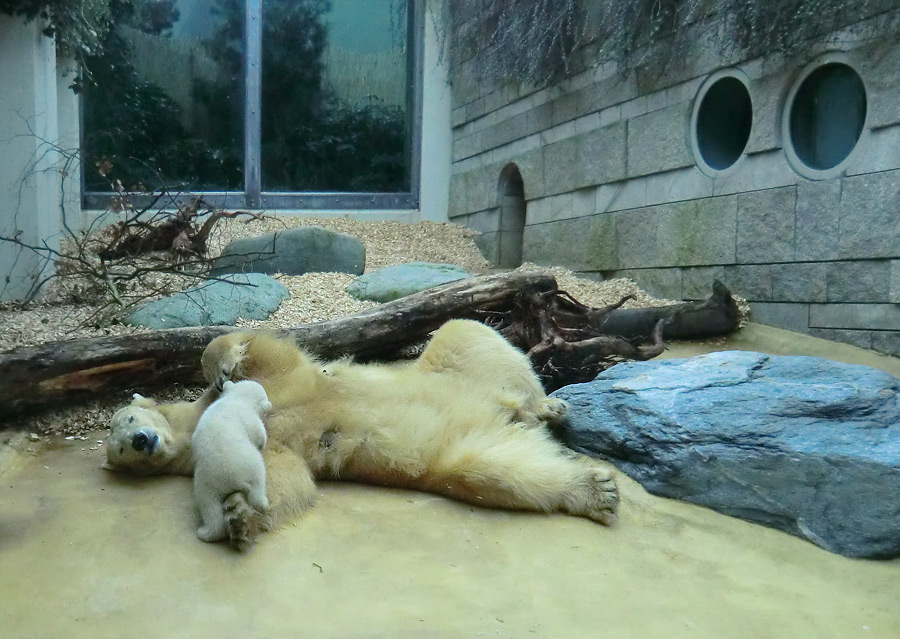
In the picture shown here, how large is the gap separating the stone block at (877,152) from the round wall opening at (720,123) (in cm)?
123

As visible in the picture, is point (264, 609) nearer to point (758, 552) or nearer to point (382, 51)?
point (758, 552)

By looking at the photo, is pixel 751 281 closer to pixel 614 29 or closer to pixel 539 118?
pixel 614 29

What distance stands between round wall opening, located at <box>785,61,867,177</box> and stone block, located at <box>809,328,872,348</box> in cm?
116

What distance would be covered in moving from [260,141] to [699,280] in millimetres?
6370

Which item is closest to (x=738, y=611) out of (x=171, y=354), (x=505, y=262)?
(x=171, y=354)

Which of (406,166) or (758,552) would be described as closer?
(758,552)

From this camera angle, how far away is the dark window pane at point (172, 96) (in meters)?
9.20

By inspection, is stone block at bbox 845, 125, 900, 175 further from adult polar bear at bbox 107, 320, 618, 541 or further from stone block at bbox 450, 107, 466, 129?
stone block at bbox 450, 107, 466, 129

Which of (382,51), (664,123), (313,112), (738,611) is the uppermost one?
Result: (382,51)

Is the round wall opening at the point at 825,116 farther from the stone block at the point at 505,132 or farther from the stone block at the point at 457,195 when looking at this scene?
the stone block at the point at 457,195

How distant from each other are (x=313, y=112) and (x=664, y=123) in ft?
17.6

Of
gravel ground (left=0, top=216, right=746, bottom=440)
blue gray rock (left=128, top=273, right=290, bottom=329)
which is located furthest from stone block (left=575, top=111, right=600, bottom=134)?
blue gray rock (left=128, top=273, right=290, bottom=329)

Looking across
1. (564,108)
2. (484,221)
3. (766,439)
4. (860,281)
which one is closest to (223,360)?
(766,439)

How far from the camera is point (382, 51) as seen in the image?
10438 mm
